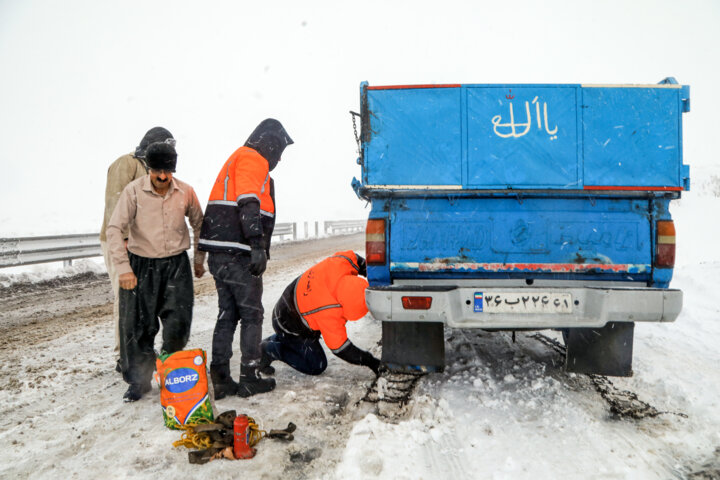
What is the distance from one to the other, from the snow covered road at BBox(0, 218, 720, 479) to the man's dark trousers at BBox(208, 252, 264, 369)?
355 millimetres

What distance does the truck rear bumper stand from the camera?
2.75m

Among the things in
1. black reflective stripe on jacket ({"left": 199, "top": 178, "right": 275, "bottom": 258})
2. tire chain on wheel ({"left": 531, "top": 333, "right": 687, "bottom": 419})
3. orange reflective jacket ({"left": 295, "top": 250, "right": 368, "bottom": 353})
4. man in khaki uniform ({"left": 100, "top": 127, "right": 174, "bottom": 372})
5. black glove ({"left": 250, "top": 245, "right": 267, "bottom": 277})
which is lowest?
tire chain on wheel ({"left": 531, "top": 333, "right": 687, "bottom": 419})

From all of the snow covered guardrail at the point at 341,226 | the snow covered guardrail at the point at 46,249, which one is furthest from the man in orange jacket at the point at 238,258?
the snow covered guardrail at the point at 341,226

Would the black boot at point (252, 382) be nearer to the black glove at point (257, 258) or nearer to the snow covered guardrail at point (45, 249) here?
the black glove at point (257, 258)

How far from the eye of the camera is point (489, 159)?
3.24 metres

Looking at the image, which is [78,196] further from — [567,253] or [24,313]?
[567,253]

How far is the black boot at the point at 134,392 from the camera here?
122 inches

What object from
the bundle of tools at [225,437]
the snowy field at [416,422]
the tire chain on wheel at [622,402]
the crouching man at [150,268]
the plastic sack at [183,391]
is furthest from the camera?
the crouching man at [150,268]

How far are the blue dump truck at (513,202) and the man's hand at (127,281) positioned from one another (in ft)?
5.68

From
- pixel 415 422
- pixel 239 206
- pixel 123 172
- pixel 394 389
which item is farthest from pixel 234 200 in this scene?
pixel 415 422

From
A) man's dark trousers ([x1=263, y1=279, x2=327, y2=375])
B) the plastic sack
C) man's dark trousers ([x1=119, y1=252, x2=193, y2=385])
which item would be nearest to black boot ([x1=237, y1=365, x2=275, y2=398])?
man's dark trousers ([x1=263, y1=279, x2=327, y2=375])

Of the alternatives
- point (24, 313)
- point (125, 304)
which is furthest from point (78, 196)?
point (125, 304)

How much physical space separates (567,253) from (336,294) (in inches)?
66.3

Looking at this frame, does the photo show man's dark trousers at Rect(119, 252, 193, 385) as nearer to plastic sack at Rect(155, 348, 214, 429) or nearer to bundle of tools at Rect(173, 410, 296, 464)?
plastic sack at Rect(155, 348, 214, 429)
